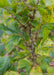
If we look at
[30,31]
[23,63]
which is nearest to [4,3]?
[30,31]

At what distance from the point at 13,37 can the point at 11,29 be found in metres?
0.04

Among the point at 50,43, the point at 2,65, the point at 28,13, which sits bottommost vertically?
the point at 2,65

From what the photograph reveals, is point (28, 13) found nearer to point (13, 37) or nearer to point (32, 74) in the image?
point (13, 37)

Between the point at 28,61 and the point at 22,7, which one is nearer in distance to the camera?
the point at 22,7

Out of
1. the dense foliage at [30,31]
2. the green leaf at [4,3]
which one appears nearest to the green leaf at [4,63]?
the dense foliage at [30,31]

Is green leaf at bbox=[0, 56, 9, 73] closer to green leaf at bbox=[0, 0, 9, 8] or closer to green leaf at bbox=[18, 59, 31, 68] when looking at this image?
green leaf at bbox=[18, 59, 31, 68]

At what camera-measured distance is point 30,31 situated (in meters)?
0.51

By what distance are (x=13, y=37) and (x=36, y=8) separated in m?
0.16

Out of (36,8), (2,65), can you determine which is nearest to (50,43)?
(36,8)

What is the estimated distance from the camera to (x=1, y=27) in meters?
0.48

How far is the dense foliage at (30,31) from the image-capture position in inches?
16.5

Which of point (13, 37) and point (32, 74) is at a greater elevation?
point (13, 37)

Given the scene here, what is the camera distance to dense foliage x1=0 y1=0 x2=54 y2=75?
1.38 feet

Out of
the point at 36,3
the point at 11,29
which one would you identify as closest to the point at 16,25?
the point at 11,29
